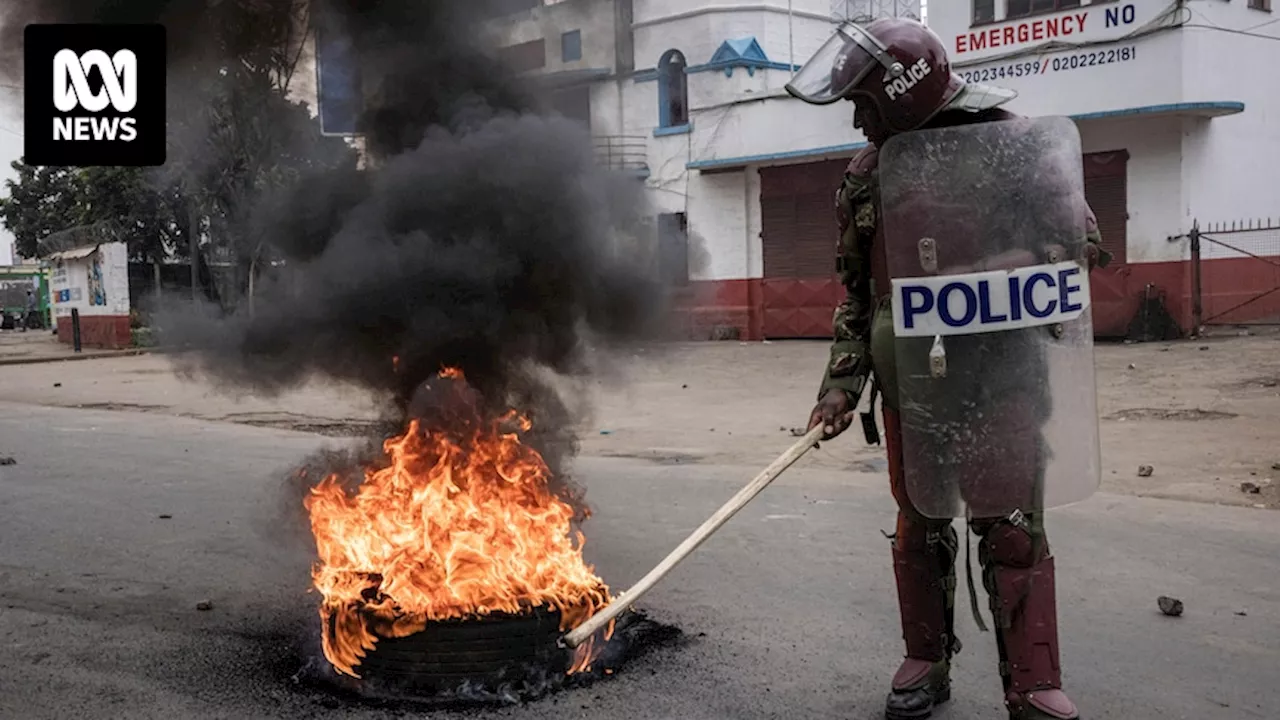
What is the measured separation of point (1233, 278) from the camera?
16.2m

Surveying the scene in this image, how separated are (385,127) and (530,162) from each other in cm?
60

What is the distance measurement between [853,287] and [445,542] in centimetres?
156

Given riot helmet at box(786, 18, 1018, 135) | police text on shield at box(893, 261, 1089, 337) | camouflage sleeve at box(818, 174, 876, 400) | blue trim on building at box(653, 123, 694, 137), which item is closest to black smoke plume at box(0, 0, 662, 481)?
camouflage sleeve at box(818, 174, 876, 400)

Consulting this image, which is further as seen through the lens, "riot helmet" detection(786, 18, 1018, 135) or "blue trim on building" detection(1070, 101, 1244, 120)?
"blue trim on building" detection(1070, 101, 1244, 120)

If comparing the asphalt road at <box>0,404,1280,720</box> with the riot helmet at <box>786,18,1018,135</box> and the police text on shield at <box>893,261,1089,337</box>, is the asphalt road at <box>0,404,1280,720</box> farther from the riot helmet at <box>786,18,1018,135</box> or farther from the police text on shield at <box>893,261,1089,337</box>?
the riot helmet at <box>786,18,1018,135</box>

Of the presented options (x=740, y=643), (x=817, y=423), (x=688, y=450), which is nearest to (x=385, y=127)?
(x=817, y=423)

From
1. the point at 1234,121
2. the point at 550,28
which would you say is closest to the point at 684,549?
the point at 550,28

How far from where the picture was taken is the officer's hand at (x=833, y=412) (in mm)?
3096

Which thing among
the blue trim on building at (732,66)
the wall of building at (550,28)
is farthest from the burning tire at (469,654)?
the blue trim on building at (732,66)

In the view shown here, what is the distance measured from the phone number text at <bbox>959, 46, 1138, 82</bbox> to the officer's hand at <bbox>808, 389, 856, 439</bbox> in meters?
13.5

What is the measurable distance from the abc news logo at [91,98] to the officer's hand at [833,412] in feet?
7.70

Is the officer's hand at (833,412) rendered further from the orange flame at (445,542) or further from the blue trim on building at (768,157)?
the blue trim on building at (768,157)

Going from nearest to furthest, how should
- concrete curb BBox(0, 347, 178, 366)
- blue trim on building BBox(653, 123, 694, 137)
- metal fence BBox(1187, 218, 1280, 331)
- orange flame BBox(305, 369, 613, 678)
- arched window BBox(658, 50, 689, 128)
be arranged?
orange flame BBox(305, 369, 613, 678)
metal fence BBox(1187, 218, 1280, 331)
arched window BBox(658, 50, 689, 128)
concrete curb BBox(0, 347, 178, 366)
blue trim on building BBox(653, 123, 694, 137)

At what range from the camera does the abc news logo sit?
3.69 meters
